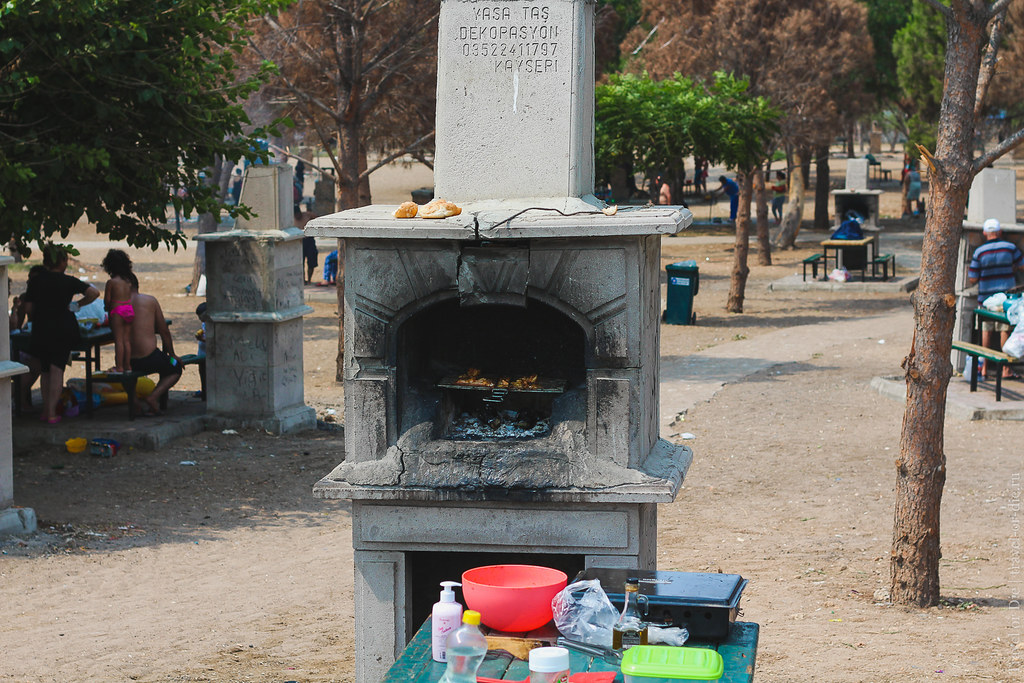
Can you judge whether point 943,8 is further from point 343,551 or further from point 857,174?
point 857,174

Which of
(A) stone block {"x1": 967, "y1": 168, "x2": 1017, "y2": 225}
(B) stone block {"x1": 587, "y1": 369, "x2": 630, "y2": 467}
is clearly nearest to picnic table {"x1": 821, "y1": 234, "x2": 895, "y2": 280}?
(A) stone block {"x1": 967, "y1": 168, "x2": 1017, "y2": 225}

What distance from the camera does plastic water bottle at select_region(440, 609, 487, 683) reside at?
13.8 feet

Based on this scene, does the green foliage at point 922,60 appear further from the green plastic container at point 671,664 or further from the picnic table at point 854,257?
the green plastic container at point 671,664

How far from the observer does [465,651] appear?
4297 mm

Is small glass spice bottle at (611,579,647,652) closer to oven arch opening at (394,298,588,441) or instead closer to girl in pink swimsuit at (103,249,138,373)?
oven arch opening at (394,298,588,441)

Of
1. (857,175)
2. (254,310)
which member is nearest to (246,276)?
(254,310)

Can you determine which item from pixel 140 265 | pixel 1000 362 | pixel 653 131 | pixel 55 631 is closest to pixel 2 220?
pixel 55 631

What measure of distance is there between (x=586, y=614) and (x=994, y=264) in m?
10.4

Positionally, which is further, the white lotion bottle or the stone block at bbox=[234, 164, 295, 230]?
the stone block at bbox=[234, 164, 295, 230]

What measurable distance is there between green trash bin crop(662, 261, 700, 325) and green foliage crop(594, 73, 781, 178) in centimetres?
187

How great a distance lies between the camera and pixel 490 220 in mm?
5395

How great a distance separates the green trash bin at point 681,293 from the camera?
18.9 metres

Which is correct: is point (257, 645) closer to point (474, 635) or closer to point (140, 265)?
point (474, 635)

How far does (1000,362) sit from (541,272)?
844 cm
